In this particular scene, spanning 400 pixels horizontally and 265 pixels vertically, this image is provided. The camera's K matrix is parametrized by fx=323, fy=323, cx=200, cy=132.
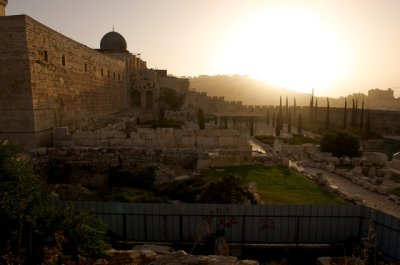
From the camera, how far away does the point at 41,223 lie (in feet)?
15.5

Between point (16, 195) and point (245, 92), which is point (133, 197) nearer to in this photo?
point (16, 195)

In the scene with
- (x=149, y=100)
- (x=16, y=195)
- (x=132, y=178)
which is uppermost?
(x=149, y=100)

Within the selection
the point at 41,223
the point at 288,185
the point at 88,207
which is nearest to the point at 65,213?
the point at 41,223

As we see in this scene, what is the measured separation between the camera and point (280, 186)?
1011 centimetres

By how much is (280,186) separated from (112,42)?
29.1m

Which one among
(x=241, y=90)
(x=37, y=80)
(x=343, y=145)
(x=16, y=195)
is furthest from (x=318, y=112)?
(x=241, y=90)

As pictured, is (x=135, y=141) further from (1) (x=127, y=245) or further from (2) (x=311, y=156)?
(2) (x=311, y=156)

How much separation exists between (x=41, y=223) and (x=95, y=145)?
8.35m

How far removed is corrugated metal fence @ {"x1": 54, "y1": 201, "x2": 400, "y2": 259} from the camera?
669 cm

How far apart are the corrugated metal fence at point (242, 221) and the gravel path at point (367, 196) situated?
429 cm

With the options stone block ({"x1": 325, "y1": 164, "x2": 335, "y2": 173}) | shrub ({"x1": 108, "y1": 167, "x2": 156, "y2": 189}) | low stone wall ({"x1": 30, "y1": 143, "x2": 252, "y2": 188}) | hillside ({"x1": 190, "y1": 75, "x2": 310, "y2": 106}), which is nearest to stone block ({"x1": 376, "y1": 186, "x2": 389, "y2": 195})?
stone block ({"x1": 325, "y1": 164, "x2": 335, "y2": 173})

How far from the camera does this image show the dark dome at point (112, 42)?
34.2 meters

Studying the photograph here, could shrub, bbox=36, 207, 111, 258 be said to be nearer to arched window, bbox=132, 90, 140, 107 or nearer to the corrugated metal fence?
the corrugated metal fence

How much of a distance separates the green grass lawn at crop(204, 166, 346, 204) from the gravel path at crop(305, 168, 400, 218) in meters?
1.60
